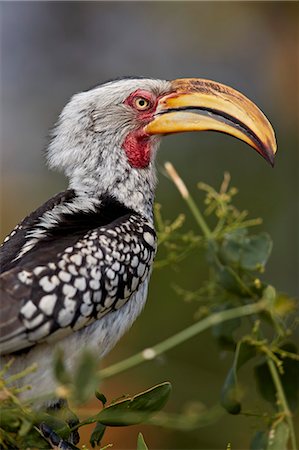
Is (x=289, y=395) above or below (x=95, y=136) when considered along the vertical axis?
below

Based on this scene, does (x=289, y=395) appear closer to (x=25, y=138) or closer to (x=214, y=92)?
(x=214, y=92)

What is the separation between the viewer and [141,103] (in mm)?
3332

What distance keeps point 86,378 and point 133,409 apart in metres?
0.58

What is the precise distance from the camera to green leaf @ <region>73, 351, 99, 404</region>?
1.65 m

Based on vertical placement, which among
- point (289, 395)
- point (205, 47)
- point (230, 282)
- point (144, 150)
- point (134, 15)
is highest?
point (134, 15)

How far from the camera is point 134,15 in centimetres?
789

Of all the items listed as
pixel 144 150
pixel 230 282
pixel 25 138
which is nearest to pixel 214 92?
pixel 144 150

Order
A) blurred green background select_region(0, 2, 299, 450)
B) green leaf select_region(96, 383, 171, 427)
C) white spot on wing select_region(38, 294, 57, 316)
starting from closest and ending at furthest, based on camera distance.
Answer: green leaf select_region(96, 383, 171, 427)
white spot on wing select_region(38, 294, 57, 316)
blurred green background select_region(0, 2, 299, 450)

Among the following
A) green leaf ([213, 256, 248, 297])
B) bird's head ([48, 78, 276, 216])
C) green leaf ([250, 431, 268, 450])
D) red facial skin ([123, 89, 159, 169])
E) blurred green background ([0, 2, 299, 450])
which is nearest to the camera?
green leaf ([250, 431, 268, 450])

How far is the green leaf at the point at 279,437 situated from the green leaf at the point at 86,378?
3.43ft

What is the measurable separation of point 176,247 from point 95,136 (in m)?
0.54

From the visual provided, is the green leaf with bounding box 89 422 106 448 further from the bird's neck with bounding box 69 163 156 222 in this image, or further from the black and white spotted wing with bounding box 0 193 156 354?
the bird's neck with bounding box 69 163 156 222

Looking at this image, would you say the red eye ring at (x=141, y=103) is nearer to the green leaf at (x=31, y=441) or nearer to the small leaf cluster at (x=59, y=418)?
the small leaf cluster at (x=59, y=418)

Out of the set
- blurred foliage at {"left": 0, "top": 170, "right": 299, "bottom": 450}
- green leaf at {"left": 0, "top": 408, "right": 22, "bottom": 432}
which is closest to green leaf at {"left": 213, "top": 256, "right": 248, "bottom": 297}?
blurred foliage at {"left": 0, "top": 170, "right": 299, "bottom": 450}
